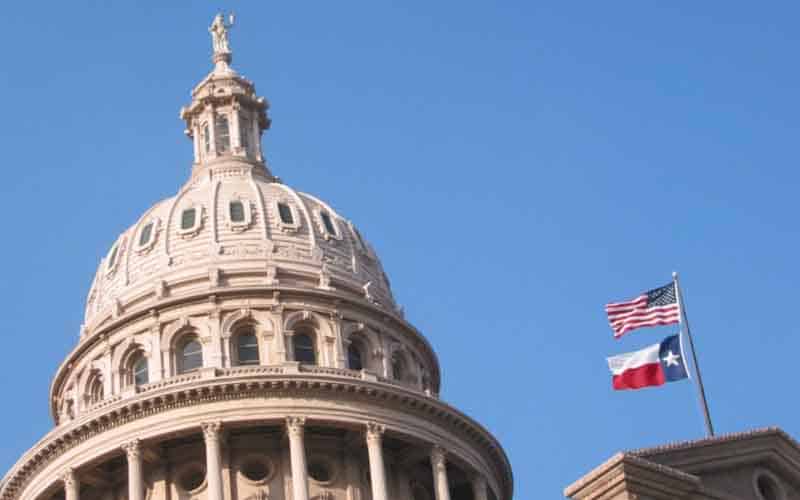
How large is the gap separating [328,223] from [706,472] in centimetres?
4529

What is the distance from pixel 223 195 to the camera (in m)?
88.8

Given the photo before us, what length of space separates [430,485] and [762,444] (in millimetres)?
35920

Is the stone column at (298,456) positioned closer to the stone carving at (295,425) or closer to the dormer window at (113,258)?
the stone carving at (295,425)

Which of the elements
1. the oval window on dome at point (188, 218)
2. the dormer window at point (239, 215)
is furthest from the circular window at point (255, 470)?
the oval window on dome at point (188, 218)

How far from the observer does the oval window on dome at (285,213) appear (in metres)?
87.6

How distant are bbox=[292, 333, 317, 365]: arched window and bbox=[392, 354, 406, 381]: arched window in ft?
13.7

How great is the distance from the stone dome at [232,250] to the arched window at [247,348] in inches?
79.0

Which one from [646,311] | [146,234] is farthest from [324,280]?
[646,311]

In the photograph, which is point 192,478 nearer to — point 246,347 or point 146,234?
point 246,347

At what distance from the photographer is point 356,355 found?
276 ft

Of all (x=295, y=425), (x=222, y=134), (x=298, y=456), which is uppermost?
(x=222, y=134)

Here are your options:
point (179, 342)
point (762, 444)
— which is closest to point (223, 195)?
point (179, 342)

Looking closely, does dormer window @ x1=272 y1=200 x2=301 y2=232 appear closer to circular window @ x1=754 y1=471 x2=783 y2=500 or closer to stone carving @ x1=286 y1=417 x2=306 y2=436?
stone carving @ x1=286 y1=417 x2=306 y2=436

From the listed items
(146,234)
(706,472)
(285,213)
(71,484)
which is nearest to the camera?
(706,472)
